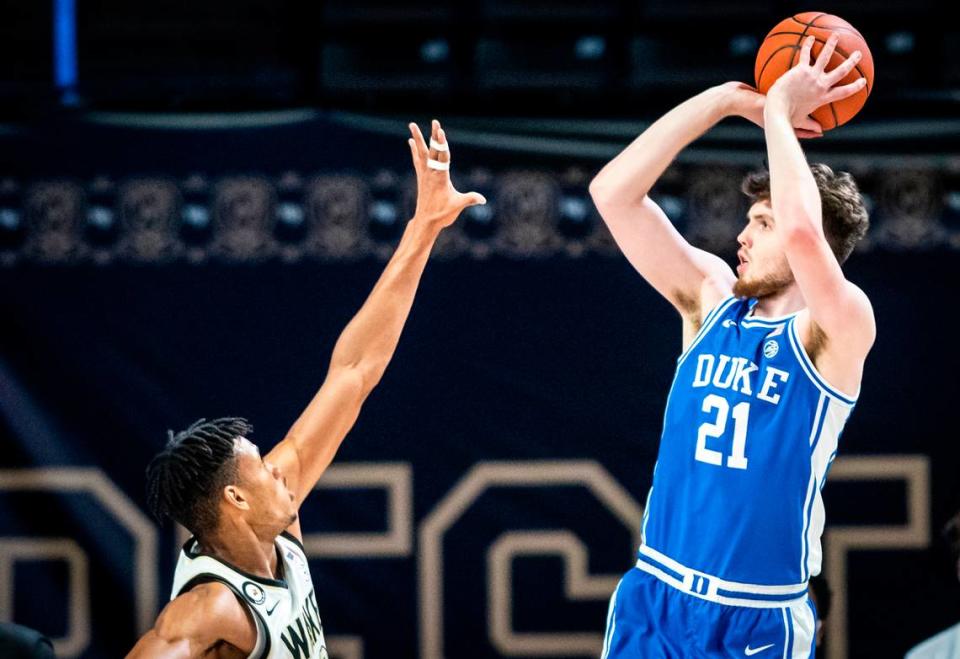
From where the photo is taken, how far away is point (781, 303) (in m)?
3.01

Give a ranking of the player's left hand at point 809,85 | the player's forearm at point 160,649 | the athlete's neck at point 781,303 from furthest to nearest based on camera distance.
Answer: the athlete's neck at point 781,303 → the player's left hand at point 809,85 → the player's forearm at point 160,649

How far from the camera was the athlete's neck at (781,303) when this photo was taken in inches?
118

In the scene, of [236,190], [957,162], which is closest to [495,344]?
[236,190]

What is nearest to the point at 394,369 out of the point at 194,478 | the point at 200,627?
the point at 194,478

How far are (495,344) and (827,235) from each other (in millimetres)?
1843

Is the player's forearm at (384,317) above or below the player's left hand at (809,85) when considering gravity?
below

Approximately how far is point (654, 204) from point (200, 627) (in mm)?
1417

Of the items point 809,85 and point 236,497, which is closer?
point 809,85

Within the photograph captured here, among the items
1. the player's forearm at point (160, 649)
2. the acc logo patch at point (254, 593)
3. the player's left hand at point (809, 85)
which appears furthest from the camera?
the acc logo patch at point (254, 593)

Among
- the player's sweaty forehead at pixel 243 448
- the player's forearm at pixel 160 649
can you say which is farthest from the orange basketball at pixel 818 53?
the player's forearm at pixel 160 649

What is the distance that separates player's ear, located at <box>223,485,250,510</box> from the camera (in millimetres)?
2980

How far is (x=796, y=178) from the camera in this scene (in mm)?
2707

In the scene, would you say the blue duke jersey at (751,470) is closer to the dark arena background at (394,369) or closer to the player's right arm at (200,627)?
the player's right arm at (200,627)

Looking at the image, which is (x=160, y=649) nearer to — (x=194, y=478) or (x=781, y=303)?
(x=194, y=478)
